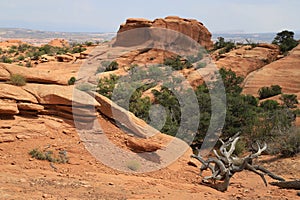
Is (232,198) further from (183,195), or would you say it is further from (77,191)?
(77,191)

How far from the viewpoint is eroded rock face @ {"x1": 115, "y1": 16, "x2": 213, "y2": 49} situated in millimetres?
36128

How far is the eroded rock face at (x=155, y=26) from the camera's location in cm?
3613

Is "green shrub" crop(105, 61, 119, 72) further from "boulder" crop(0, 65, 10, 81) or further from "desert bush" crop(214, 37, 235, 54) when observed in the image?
"boulder" crop(0, 65, 10, 81)

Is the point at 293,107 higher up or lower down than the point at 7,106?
lower down

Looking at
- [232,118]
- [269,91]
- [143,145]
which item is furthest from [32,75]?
[269,91]

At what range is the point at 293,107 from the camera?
19.2 m

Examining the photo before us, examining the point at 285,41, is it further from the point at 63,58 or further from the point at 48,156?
the point at 48,156

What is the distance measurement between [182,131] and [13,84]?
694 cm

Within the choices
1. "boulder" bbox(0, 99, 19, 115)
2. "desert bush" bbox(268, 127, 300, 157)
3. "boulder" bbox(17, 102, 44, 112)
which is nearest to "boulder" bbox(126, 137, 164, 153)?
"boulder" bbox(17, 102, 44, 112)

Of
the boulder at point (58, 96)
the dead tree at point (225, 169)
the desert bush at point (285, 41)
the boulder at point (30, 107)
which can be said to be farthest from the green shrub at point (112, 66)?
the dead tree at point (225, 169)

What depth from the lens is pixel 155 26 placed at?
118ft

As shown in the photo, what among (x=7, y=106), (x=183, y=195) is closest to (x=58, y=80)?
(x=7, y=106)

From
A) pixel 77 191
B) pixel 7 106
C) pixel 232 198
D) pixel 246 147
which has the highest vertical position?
pixel 7 106

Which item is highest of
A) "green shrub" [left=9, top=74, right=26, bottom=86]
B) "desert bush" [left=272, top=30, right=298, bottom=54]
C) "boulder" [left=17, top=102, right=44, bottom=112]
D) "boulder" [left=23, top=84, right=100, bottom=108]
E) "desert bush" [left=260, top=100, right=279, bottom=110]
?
"desert bush" [left=272, top=30, right=298, bottom=54]
